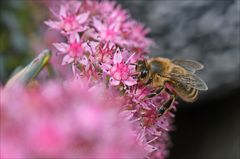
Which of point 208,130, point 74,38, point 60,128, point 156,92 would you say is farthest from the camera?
point 208,130

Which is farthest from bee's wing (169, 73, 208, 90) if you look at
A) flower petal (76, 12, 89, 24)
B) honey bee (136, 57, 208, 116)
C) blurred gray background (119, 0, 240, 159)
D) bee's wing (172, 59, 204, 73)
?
blurred gray background (119, 0, 240, 159)

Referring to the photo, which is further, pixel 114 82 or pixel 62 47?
pixel 62 47

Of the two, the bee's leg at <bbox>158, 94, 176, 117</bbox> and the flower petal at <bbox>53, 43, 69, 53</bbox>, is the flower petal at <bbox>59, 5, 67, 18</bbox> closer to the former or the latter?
the flower petal at <bbox>53, 43, 69, 53</bbox>

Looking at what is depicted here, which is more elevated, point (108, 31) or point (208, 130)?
point (108, 31)

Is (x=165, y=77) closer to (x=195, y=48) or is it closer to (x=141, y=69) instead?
(x=141, y=69)

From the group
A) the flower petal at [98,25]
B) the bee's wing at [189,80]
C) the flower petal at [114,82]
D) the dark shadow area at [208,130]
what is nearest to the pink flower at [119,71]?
the flower petal at [114,82]

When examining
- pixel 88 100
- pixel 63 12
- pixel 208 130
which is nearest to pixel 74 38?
pixel 63 12

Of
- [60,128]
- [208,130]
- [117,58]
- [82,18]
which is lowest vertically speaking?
[208,130]
